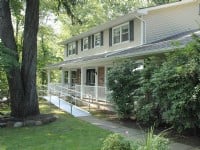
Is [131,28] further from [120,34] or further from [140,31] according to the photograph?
[120,34]

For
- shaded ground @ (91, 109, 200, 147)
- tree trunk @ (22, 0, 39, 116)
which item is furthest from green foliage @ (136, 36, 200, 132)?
tree trunk @ (22, 0, 39, 116)

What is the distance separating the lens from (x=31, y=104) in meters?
14.2

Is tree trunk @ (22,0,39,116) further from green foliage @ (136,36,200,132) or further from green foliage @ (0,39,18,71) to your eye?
green foliage @ (136,36,200,132)

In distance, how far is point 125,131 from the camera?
35.7ft

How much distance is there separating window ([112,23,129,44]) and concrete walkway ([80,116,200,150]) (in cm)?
690

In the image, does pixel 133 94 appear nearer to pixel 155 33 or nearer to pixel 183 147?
pixel 183 147

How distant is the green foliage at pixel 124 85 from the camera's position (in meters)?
12.8

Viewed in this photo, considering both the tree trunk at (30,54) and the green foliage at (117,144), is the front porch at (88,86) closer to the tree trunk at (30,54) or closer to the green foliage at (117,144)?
the tree trunk at (30,54)

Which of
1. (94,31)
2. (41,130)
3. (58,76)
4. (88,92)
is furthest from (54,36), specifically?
(41,130)

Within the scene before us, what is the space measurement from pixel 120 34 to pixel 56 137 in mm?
11244

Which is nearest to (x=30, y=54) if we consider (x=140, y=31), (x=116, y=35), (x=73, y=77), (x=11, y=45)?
(x=11, y=45)

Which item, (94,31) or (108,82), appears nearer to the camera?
(108,82)

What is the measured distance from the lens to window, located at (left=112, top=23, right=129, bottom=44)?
63.1 feet

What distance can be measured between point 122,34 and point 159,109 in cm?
997
